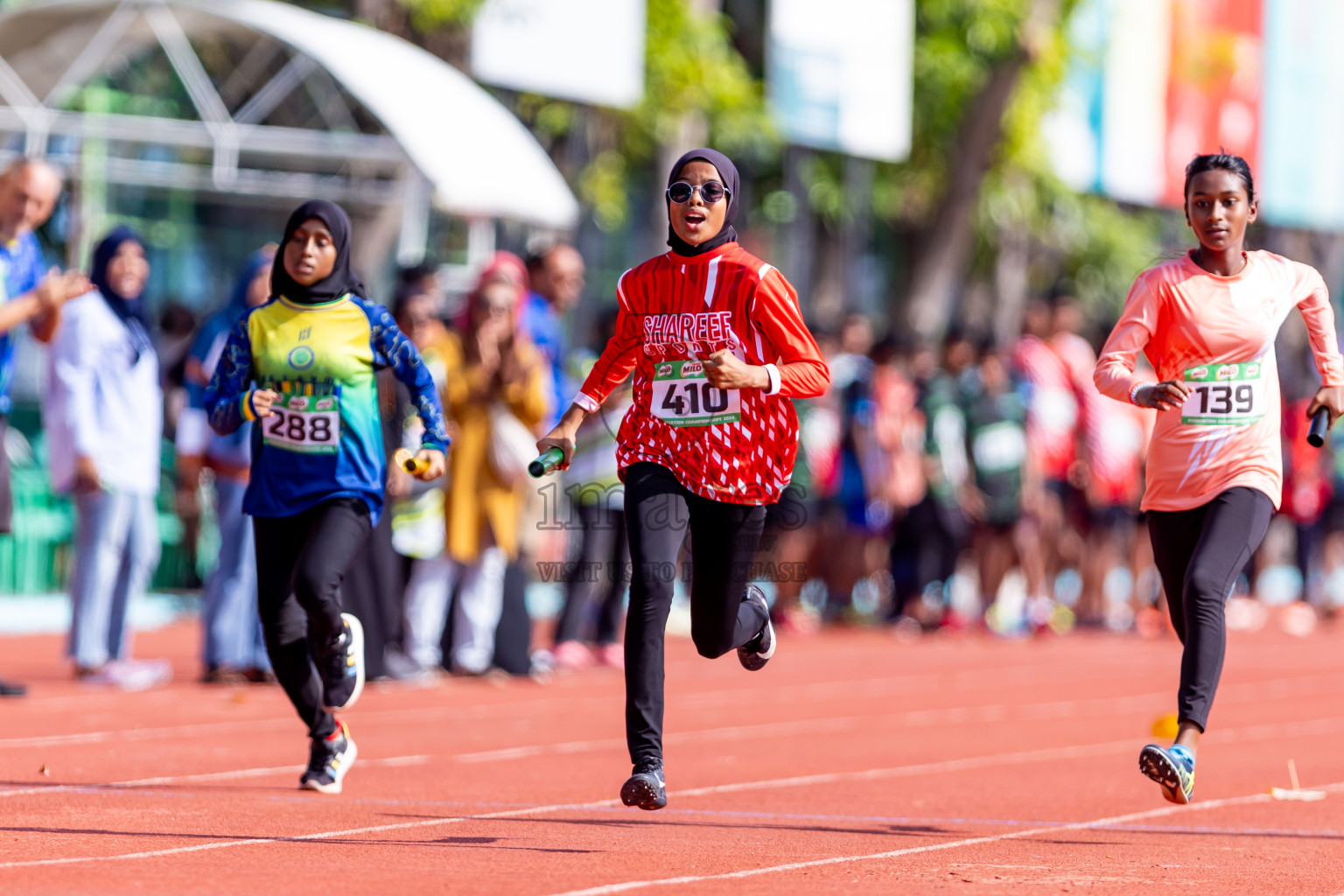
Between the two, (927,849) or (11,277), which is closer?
(927,849)

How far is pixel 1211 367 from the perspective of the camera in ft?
23.9

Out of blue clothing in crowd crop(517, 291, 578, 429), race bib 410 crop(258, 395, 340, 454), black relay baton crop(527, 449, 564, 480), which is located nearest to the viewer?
black relay baton crop(527, 449, 564, 480)

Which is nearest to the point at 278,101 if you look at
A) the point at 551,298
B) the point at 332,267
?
the point at 551,298

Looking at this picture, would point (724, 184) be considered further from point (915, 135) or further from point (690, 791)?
point (915, 135)

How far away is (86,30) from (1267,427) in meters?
12.5

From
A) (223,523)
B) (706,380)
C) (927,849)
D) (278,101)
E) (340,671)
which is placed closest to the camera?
(927,849)

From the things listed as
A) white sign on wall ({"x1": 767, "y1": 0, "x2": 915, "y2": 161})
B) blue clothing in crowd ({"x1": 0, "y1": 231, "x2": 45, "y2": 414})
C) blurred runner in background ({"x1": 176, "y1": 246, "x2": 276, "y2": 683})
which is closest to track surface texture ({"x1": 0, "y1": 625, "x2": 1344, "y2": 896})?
blurred runner in background ({"x1": 176, "y1": 246, "x2": 276, "y2": 683})

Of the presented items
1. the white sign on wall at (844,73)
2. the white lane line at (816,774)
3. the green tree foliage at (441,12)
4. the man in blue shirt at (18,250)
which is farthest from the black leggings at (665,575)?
the white sign on wall at (844,73)

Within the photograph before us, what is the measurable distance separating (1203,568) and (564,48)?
11.9 metres

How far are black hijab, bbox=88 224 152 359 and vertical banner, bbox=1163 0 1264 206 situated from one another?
18501 mm

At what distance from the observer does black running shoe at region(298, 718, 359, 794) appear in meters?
7.70

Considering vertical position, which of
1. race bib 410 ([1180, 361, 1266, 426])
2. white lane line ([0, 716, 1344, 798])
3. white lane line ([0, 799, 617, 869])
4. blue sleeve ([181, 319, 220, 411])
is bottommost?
white lane line ([0, 716, 1344, 798])

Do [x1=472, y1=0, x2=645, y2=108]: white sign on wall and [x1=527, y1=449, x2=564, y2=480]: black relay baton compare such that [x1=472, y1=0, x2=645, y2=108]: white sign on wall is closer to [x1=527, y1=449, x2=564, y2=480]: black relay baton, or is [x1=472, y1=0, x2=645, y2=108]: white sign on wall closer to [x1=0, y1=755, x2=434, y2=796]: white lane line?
[x1=0, y1=755, x2=434, y2=796]: white lane line

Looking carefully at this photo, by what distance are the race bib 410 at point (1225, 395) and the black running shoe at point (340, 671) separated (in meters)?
2.97
